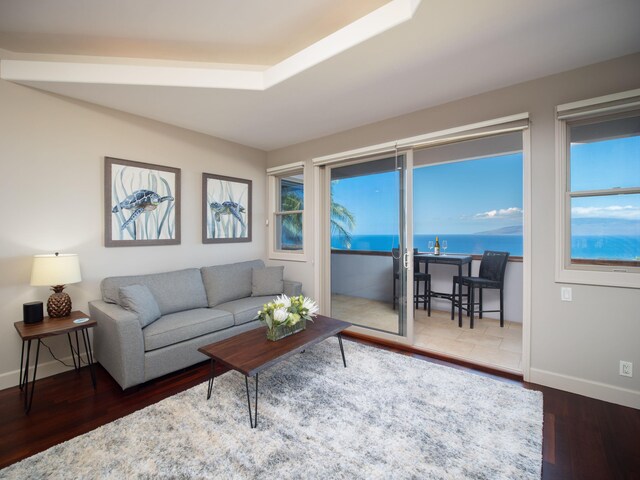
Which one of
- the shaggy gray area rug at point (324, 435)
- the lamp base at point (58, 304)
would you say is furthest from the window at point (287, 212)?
the lamp base at point (58, 304)

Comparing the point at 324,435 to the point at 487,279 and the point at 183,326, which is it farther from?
the point at 487,279

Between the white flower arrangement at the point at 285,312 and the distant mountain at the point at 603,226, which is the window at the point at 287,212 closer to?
the white flower arrangement at the point at 285,312

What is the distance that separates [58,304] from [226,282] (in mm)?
1567

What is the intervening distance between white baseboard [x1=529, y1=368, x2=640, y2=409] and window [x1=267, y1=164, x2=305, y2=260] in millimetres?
3018

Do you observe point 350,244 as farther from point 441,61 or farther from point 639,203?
point 639,203

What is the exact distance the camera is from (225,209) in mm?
4059

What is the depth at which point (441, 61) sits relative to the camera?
2191 mm

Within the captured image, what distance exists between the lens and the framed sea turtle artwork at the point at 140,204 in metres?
2.98

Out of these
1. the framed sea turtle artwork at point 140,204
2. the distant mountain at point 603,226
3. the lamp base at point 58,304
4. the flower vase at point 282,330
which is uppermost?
the framed sea turtle artwork at point 140,204

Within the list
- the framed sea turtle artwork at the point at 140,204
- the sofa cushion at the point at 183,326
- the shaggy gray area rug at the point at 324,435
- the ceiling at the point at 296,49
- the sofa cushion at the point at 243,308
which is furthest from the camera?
the sofa cushion at the point at 243,308

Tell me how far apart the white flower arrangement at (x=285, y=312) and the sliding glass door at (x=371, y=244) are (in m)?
1.41

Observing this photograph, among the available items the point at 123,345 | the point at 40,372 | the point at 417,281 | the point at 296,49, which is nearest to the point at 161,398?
the point at 123,345

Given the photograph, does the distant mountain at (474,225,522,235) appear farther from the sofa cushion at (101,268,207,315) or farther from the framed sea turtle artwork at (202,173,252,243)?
the sofa cushion at (101,268,207,315)

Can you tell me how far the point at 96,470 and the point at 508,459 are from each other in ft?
7.59
